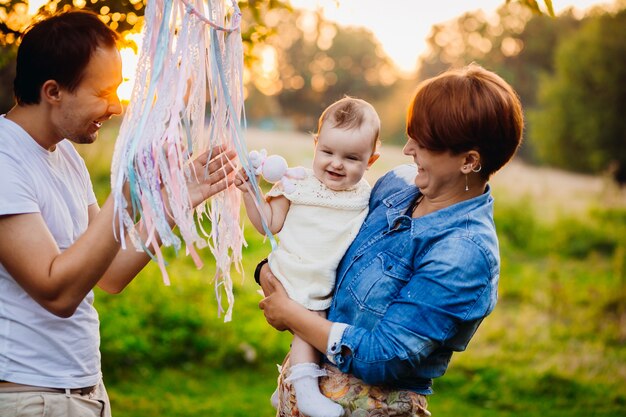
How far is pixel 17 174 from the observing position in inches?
72.4

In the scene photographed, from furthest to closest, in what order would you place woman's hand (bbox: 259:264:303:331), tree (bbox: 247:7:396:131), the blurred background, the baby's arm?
tree (bbox: 247:7:396:131) < the blurred background < the baby's arm < woman's hand (bbox: 259:264:303:331)

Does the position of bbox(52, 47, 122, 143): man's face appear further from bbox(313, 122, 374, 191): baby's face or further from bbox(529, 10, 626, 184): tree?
bbox(529, 10, 626, 184): tree

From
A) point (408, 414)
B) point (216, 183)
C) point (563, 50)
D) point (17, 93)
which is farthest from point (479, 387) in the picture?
point (563, 50)

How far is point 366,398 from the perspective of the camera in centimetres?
206

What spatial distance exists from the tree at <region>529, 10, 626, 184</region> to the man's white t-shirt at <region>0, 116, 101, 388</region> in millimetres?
15211

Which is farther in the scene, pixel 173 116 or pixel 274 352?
pixel 274 352

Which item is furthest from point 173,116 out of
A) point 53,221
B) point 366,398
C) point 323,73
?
point 323,73

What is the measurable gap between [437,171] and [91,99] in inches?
39.4

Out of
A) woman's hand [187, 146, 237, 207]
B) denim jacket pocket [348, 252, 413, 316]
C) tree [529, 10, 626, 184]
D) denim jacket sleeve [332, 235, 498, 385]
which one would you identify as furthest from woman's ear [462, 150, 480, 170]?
tree [529, 10, 626, 184]

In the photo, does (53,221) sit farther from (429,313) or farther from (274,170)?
(429,313)

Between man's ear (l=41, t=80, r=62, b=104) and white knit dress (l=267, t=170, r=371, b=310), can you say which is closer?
man's ear (l=41, t=80, r=62, b=104)

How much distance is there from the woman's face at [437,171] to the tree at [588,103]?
14.7 m

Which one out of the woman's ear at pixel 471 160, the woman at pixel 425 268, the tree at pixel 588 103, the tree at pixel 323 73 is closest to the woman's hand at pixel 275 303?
the woman at pixel 425 268

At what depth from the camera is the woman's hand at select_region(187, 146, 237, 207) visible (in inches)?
79.4
